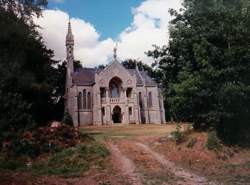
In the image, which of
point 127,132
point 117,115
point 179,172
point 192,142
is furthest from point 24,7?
point 117,115

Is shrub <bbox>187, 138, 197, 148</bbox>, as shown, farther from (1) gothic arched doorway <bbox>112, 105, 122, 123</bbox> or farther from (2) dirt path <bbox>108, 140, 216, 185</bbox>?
(1) gothic arched doorway <bbox>112, 105, 122, 123</bbox>

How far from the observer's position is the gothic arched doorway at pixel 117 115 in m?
60.8

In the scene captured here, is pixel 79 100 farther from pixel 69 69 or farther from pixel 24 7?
pixel 24 7

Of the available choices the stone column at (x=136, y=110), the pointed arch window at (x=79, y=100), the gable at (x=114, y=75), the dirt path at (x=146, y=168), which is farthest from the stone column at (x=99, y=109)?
the dirt path at (x=146, y=168)

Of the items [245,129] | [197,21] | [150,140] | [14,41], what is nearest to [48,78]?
[14,41]

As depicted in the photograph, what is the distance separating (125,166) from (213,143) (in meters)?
5.57

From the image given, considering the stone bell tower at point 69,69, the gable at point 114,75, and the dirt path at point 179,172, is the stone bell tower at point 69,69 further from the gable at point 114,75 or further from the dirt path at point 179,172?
the dirt path at point 179,172

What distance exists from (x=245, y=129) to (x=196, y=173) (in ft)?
24.3

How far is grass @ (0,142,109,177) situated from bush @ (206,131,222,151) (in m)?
5.50

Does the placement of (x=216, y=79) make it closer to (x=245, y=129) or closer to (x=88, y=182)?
(x=245, y=129)

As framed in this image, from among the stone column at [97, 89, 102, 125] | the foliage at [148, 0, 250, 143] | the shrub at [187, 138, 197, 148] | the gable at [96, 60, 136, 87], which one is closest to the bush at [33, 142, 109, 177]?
the shrub at [187, 138, 197, 148]

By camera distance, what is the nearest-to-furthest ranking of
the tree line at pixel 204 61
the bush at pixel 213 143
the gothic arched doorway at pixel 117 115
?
1. the tree line at pixel 204 61
2. the bush at pixel 213 143
3. the gothic arched doorway at pixel 117 115

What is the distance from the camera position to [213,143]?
18.4 meters

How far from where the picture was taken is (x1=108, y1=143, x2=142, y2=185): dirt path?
12430 millimetres
